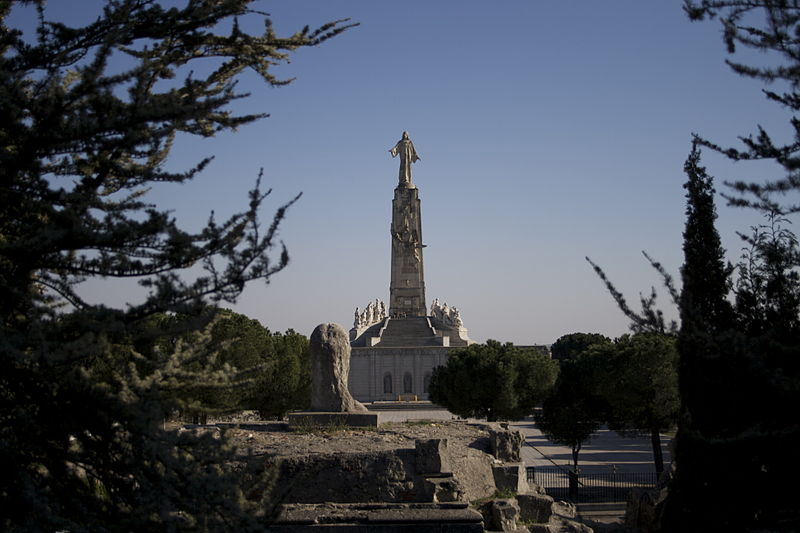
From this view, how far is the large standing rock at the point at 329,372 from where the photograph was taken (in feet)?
48.7

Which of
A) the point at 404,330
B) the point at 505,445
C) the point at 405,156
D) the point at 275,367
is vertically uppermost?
the point at 405,156

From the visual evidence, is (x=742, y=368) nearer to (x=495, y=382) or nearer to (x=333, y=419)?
(x=333, y=419)

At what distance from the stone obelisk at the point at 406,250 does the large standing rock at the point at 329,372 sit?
135 ft

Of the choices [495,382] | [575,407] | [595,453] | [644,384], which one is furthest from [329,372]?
[595,453]

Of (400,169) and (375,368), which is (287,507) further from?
(400,169)

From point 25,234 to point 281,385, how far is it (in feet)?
83.4

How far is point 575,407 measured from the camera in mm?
28938

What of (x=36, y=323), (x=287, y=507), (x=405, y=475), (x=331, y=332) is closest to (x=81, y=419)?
(x=36, y=323)

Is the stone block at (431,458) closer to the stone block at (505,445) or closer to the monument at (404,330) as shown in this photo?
the stone block at (505,445)

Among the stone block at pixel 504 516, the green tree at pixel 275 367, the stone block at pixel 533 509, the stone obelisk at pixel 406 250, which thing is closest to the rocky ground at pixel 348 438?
the stone block at pixel 533 509

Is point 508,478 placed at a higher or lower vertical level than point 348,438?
lower

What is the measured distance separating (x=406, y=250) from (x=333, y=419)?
42.0 meters

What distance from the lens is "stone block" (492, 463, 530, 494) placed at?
13359 millimetres

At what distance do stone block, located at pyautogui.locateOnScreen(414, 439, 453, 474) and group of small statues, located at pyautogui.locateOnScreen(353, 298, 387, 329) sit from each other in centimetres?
→ 4681
